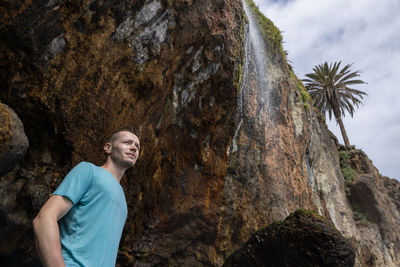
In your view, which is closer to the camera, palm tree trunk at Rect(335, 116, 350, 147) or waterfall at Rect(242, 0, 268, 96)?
waterfall at Rect(242, 0, 268, 96)

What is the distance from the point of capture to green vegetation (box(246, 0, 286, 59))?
395 inches

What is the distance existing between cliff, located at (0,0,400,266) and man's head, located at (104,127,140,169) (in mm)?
1476

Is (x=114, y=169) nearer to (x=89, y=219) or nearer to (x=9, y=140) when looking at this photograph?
(x=89, y=219)

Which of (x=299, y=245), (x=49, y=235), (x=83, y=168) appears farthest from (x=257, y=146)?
(x=49, y=235)

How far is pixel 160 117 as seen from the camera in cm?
605

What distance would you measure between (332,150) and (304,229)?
12.6 m

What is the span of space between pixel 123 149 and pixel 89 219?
27.5 inches

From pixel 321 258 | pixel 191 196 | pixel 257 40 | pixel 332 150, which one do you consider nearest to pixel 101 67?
pixel 191 196

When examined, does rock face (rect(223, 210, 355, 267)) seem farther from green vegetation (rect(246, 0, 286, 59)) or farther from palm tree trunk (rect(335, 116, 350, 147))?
palm tree trunk (rect(335, 116, 350, 147))

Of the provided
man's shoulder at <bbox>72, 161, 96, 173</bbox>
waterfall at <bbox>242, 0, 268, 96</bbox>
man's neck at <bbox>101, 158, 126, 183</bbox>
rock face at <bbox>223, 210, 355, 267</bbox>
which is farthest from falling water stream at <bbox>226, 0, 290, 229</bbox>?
man's shoulder at <bbox>72, 161, 96, 173</bbox>

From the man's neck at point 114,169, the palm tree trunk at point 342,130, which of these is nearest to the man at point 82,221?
the man's neck at point 114,169

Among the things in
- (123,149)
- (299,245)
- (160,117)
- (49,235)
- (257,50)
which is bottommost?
(49,235)

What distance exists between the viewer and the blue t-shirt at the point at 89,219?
2.11 meters

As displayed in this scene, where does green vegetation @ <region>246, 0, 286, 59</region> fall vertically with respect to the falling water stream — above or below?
above
